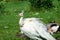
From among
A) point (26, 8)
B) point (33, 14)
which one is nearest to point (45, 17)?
point (33, 14)

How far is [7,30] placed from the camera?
9406mm

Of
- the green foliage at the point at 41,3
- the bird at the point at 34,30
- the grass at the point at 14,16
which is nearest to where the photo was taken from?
the bird at the point at 34,30

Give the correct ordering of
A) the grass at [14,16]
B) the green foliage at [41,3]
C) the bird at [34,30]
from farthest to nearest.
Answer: the green foliage at [41,3], the grass at [14,16], the bird at [34,30]

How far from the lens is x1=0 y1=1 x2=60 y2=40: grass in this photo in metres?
9.05

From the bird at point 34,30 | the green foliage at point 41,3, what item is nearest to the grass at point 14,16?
the green foliage at point 41,3

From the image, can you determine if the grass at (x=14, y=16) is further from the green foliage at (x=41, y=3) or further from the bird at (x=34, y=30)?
the bird at (x=34, y=30)

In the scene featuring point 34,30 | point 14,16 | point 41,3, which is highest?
point 41,3

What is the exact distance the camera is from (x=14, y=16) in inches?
443

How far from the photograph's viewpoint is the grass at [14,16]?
905 cm

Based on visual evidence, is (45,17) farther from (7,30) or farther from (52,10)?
(7,30)

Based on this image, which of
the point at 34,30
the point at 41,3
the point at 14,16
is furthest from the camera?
the point at 41,3

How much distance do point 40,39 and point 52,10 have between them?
4.18 m

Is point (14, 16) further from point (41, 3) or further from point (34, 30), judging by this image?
point (34, 30)

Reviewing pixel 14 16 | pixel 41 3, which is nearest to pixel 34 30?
pixel 14 16
